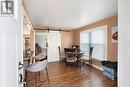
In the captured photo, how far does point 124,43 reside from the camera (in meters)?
1.68

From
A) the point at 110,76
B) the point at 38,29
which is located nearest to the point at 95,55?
the point at 110,76

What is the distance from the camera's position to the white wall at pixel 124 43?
1614 mm

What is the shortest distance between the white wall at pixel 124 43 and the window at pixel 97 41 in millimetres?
3829

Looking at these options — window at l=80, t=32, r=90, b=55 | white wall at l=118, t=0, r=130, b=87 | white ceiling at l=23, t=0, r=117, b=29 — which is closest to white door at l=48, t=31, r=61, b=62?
window at l=80, t=32, r=90, b=55

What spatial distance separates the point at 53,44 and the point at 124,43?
6972mm

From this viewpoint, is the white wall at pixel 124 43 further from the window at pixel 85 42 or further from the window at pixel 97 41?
the window at pixel 85 42

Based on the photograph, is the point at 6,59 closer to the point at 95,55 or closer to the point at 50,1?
the point at 50,1

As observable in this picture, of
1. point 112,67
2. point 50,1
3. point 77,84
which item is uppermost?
point 50,1

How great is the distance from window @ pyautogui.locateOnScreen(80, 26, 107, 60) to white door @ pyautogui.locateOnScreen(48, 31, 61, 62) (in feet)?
5.34

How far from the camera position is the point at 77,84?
397cm

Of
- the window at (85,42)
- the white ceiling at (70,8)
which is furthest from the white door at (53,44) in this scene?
the white ceiling at (70,8)

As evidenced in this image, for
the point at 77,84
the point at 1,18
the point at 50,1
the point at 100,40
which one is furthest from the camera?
the point at 100,40

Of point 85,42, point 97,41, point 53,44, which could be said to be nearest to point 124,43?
point 97,41

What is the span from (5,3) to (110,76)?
4.40 m
